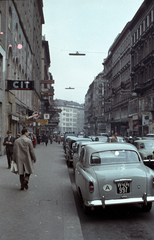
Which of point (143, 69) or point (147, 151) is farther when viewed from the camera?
point (143, 69)

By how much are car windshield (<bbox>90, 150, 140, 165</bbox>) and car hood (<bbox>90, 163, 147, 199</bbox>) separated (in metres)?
0.50

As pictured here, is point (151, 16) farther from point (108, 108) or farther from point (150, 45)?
point (108, 108)

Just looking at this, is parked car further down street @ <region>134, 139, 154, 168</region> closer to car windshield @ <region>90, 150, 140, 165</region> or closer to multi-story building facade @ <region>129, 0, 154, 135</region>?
car windshield @ <region>90, 150, 140, 165</region>

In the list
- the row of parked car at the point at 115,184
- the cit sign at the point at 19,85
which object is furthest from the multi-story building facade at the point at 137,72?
the row of parked car at the point at 115,184

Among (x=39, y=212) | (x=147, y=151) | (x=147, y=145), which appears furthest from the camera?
(x=147, y=145)

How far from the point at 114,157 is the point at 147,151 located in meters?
8.44

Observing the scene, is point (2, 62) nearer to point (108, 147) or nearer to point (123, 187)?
point (108, 147)

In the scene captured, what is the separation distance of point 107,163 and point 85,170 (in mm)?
522

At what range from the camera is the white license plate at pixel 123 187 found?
6.32 m

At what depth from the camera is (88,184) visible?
6336 mm

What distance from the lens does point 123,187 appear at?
635 centimetres

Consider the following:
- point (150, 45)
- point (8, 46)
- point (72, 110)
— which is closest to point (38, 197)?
point (8, 46)

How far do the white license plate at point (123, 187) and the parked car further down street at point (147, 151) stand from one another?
27.6 feet

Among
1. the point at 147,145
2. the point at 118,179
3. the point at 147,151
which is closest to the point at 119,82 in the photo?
the point at 147,145
